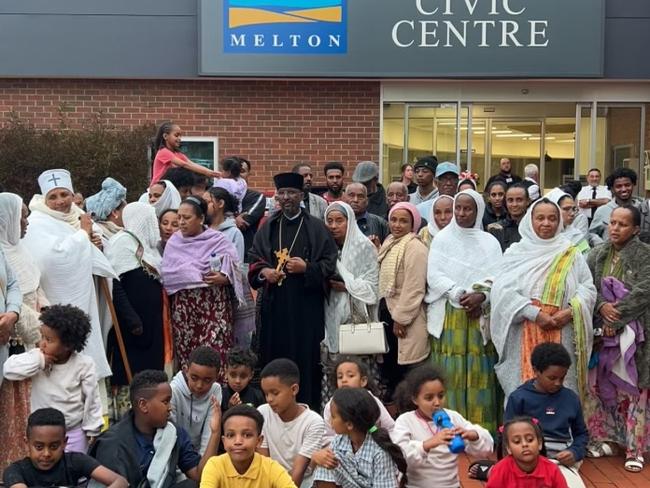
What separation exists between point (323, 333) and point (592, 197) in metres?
5.62

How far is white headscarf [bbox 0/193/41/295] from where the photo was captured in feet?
16.9

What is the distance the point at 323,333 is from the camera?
6.29m

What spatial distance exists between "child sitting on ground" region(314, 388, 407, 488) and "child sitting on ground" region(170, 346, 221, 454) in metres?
0.88

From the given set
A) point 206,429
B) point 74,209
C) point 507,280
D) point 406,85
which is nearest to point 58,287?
point 74,209

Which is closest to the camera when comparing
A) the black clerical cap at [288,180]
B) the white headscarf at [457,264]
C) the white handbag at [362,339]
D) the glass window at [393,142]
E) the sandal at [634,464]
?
the sandal at [634,464]

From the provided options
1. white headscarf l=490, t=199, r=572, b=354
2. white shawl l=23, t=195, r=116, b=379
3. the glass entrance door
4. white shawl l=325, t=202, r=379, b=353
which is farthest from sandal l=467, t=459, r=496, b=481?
the glass entrance door

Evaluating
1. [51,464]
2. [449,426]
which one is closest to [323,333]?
[449,426]

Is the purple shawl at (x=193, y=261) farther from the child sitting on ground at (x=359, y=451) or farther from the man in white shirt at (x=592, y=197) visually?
the man in white shirt at (x=592, y=197)

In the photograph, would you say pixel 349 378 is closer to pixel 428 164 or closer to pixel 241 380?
pixel 241 380

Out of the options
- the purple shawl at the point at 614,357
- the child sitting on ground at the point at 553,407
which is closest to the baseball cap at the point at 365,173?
the purple shawl at the point at 614,357

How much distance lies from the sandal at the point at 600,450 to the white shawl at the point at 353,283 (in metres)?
1.84

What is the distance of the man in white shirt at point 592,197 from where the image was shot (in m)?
9.29

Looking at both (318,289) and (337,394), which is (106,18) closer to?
(318,289)

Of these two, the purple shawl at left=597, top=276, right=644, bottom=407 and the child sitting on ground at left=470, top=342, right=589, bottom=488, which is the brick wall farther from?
the child sitting on ground at left=470, top=342, right=589, bottom=488
